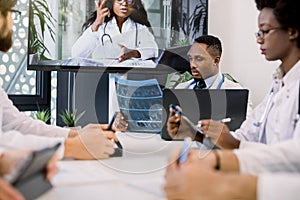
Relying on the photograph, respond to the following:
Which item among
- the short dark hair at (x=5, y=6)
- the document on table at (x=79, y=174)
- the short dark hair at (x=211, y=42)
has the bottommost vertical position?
the document on table at (x=79, y=174)

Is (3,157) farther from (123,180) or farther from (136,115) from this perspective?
(136,115)

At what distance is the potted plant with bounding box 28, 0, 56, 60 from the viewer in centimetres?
220

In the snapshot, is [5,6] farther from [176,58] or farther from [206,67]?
[176,58]

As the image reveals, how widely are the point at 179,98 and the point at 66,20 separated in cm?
101

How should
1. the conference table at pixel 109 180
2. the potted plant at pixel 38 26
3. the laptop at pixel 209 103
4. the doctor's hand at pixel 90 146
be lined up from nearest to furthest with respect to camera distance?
the conference table at pixel 109 180, the doctor's hand at pixel 90 146, the laptop at pixel 209 103, the potted plant at pixel 38 26

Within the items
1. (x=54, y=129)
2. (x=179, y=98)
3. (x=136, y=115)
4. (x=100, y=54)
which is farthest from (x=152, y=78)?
(x=54, y=129)

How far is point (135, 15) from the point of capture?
2.29 m

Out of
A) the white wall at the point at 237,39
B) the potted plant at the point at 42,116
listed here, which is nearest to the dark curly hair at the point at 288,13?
the potted plant at the point at 42,116

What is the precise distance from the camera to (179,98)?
1562 mm

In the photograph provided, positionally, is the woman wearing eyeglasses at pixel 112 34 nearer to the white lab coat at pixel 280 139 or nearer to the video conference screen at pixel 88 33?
the video conference screen at pixel 88 33

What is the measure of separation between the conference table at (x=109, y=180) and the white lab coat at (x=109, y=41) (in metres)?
1.33

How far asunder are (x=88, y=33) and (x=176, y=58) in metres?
0.53

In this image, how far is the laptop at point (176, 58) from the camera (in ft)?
7.66

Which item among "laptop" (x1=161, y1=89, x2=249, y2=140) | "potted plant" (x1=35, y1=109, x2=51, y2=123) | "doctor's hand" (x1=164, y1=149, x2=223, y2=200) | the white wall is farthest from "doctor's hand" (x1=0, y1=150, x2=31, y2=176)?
the white wall
